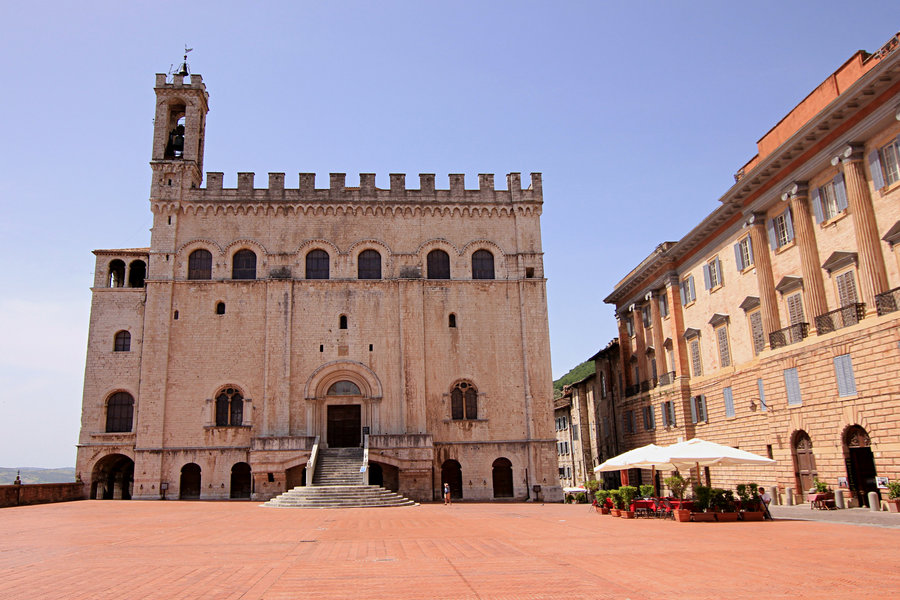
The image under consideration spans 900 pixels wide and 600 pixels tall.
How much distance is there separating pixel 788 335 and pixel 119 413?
33.1 meters

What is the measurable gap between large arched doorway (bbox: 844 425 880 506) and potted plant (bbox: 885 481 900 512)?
205 centimetres

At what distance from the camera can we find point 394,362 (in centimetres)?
3781

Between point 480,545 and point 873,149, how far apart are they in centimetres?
1761

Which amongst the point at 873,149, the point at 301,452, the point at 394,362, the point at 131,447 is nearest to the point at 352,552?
the point at 873,149

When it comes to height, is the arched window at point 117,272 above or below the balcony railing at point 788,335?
above

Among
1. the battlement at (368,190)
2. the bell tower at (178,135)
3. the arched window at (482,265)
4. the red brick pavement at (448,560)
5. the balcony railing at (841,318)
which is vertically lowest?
the red brick pavement at (448,560)

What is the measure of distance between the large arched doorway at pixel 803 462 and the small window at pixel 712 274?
9.02 meters

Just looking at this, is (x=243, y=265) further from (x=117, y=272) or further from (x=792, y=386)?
(x=792, y=386)

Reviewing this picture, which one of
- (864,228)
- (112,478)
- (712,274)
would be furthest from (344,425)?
(864,228)

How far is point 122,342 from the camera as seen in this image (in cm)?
3822

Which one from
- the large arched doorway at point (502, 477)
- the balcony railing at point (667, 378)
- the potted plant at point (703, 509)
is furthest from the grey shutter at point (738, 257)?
the large arched doorway at point (502, 477)

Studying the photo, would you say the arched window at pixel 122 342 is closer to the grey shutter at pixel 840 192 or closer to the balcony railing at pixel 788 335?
the balcony railing at pixel 788 335

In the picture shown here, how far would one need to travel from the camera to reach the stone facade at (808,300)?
2095 centimetres

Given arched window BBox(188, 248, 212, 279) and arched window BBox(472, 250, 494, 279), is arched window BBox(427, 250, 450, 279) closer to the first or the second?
arched window BBox(472, 250, 494, 279)
